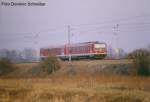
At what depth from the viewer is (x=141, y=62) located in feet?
12.9

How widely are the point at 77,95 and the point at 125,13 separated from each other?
1.04m

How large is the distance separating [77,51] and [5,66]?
0.87 m

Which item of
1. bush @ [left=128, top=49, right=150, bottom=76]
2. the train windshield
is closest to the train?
the train windshield

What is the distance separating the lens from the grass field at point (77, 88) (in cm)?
383

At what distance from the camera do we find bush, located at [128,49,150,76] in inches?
154

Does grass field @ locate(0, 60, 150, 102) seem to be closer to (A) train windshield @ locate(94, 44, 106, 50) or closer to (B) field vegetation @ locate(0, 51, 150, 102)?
(B) field vegetation @ locate(0, 51, 150, 102)

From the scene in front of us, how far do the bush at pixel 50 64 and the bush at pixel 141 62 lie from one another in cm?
87

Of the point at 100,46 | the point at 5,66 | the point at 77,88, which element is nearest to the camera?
the point at 77,88

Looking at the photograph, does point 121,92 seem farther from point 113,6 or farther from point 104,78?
point 113,6

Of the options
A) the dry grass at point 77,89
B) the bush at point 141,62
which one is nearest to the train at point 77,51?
the dry grass at point 77,89

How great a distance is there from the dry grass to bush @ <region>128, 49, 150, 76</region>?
8cm

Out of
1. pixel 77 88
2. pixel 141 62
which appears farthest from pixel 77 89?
pixel 141 62

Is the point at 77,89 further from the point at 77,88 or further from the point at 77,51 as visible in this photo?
the point at 77,51

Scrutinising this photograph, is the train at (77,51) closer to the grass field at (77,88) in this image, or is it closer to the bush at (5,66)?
the grass field at (77,88)
